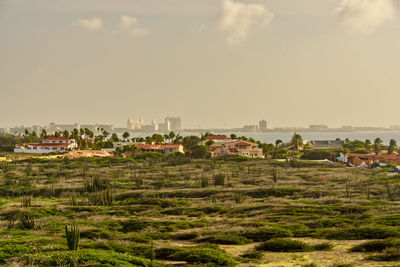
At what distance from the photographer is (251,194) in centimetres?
5275

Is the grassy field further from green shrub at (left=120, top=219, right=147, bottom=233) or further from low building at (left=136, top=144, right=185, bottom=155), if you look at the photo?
low building at (left=136, top=144, right=185, bottom=155)

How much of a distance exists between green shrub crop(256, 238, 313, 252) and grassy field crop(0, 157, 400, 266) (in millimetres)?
64

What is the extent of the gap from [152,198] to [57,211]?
39.8 feet

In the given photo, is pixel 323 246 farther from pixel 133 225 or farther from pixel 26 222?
pixel 26 222

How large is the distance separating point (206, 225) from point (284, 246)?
9125mm

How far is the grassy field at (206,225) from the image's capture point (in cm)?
2338

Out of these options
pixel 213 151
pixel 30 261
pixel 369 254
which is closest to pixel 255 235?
pixel 369 254

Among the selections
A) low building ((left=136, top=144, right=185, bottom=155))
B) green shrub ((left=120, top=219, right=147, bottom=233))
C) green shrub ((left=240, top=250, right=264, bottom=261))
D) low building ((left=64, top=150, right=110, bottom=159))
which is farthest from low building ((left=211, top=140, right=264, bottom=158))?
green shrub ((left=240, top=250, right=264, bottom=261))

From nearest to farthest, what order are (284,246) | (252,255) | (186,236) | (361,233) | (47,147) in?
(252,255)
(284,246)
(361,233)
(186,236)
(47,147)

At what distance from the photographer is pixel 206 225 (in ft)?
112

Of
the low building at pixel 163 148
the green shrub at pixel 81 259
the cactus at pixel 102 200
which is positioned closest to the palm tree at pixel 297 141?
the low building at pixel 163 148

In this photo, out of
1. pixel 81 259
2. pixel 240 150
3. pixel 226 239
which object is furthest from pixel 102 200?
pixel 240 150

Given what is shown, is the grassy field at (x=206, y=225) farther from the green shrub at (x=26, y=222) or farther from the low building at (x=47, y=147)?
the low building at (x=47, y=147)

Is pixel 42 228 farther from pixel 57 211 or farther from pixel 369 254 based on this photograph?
pixel 369 254
